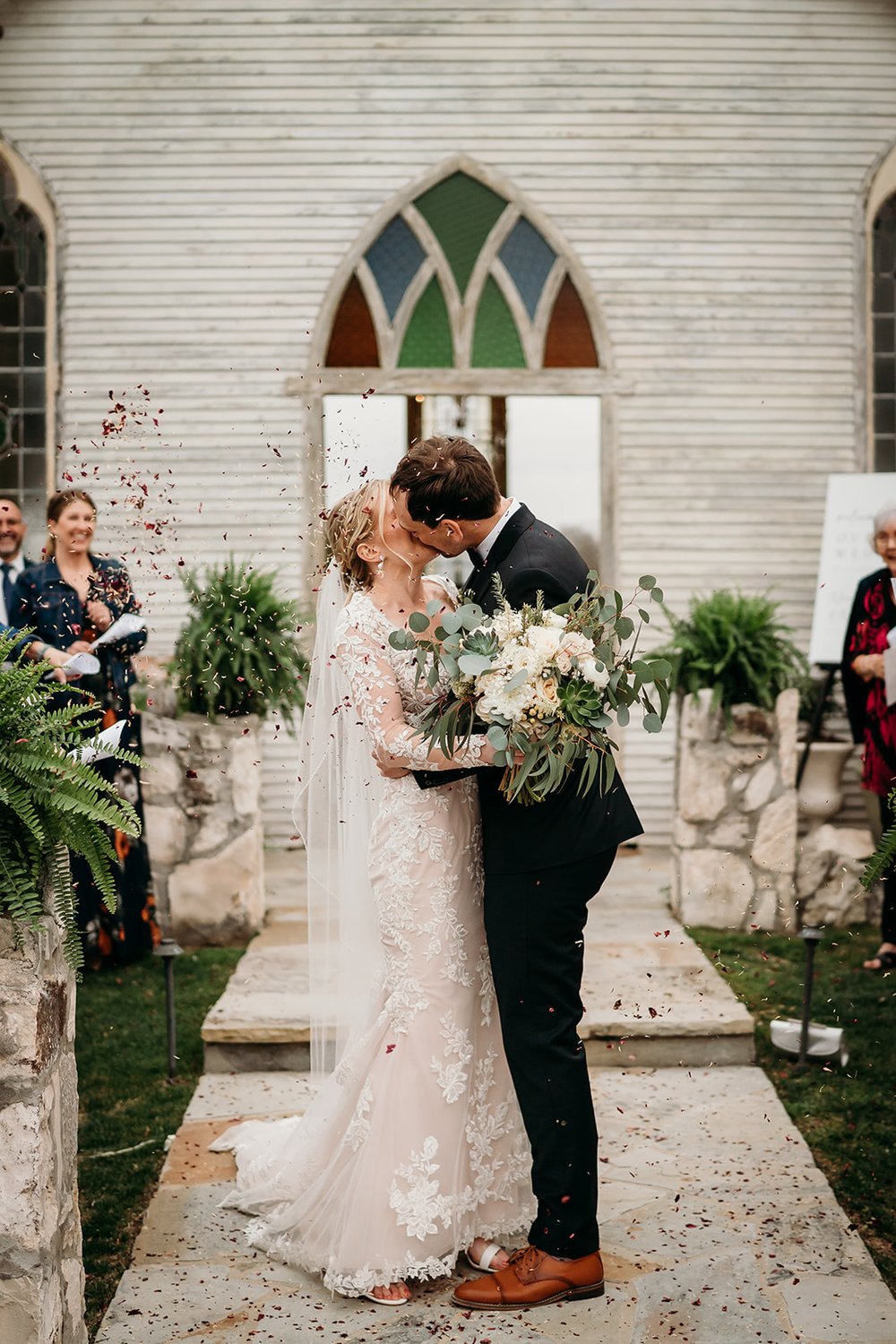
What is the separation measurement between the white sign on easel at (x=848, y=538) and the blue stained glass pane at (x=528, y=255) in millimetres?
2200

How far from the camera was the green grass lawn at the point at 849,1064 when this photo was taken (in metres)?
3.73

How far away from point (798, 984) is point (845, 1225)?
2120 mm

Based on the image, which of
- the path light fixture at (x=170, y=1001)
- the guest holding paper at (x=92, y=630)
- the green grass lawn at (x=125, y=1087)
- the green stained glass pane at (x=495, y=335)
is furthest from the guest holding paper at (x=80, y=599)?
the green stained glass pane at (x=495, y=335)

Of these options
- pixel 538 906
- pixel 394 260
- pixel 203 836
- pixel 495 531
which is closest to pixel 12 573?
pixel 203 836

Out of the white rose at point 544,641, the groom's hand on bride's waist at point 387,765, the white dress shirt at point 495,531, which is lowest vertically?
the groom's hand on bride's waist at point 387,765

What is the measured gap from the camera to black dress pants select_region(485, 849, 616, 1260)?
3045mm

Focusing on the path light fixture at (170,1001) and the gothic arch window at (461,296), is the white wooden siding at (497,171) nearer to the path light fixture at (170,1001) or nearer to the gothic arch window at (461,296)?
the gothic arch window at (461,296)

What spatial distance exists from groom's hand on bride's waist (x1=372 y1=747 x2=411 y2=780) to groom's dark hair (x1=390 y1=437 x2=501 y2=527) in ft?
1.80

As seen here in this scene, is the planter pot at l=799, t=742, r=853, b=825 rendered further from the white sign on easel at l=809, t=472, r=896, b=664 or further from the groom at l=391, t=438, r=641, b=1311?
the groom at l=391, t=438, r=641, b=1311

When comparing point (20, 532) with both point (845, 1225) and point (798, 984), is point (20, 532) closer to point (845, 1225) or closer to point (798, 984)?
point (798, 984)

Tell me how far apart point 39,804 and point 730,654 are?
442 cm

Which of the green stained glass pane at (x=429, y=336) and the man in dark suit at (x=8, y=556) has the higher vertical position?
the green stained glass pane at (x=429, y=336)

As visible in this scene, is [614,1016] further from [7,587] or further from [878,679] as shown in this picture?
[7,587]

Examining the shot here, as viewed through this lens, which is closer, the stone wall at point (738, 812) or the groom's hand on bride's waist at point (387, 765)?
the groom's hand on bride's waist at point (387, 765)
